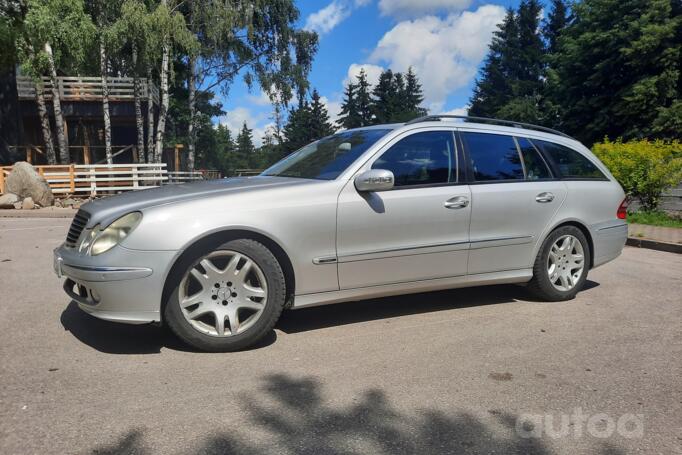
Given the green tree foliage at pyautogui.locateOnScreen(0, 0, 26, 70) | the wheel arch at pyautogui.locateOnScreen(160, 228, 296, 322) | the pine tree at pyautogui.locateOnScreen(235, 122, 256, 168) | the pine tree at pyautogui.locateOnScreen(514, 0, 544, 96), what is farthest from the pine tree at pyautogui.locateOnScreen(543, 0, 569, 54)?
the pine tree at pyautogui.locateOnScreen(235, 122, 256, 168)

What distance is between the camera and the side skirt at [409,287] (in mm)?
3770

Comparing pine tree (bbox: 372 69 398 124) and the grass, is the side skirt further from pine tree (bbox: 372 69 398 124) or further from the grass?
pine tree (bbox: 372 69 398 124)

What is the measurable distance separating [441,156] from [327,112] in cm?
7451

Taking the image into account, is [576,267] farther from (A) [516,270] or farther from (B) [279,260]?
(B) [279,260]

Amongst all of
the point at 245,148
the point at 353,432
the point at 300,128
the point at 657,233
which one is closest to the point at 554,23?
the point at 300,128

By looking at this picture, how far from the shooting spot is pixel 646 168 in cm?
1156

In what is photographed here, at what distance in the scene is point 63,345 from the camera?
11.8ft

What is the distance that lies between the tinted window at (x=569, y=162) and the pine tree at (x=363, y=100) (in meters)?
75.3

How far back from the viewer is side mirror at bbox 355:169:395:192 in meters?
3.79

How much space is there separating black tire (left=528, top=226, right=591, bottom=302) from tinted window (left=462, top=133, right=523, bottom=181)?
0.66 m

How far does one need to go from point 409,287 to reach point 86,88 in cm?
2455

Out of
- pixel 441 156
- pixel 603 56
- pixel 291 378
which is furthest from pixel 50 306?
pixel 603 56

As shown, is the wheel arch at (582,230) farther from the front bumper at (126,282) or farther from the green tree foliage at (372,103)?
the green tree foliage at (372,103)

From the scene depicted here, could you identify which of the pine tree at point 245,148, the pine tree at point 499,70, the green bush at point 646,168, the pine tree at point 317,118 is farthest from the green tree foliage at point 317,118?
the green bush at point 646,168
